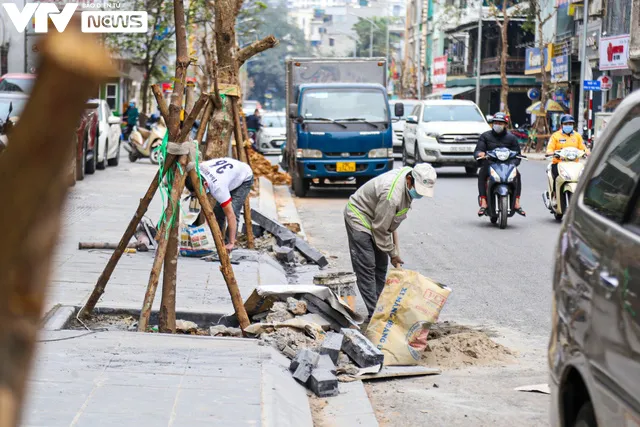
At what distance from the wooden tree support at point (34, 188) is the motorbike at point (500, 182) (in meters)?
14.0

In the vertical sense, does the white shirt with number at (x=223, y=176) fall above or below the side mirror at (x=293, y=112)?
below

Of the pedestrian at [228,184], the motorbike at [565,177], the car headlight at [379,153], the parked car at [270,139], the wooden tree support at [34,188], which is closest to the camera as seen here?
the wooden tree support at [34,188]

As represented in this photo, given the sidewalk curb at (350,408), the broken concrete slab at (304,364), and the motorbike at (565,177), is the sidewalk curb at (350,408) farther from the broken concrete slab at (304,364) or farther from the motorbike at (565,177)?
the motorbike at (565,177)

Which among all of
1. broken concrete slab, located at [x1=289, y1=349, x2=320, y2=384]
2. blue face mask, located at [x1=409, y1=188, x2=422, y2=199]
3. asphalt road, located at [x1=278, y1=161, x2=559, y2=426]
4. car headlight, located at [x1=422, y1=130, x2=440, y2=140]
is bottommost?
asphalt road, located at [x1=278, y1=161, x2=559, y2=426]

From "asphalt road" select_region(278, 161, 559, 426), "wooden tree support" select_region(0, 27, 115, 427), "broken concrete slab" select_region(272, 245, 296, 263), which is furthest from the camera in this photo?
"broken concrete slab" select_region(272, 245, 296, 263)

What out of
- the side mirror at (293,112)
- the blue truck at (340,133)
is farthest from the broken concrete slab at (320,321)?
the side mirror at (293,112)

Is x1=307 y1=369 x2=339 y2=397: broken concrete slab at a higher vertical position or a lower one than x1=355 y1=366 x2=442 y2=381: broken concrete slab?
higher

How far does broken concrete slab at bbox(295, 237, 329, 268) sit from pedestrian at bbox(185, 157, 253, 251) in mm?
1021

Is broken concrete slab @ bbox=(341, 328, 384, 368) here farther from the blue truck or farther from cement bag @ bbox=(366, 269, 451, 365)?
the blue truck

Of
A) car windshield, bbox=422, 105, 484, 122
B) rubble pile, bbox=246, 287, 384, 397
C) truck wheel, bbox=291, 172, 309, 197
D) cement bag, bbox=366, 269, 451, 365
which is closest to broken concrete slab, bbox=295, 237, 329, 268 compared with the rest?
rubble pile, bbox=246, 287, 384, 397

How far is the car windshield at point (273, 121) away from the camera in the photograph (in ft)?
132

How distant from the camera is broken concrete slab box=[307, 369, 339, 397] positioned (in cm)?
611

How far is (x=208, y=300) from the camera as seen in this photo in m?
8.38

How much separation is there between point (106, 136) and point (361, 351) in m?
18.6
